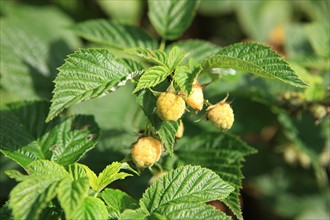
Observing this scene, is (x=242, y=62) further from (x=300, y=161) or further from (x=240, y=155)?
(x=300, y=161)

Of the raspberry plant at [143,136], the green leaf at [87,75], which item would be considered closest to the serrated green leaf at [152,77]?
the raspberry plant at [143,136]

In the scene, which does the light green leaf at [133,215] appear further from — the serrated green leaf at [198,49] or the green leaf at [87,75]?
the serrated green leaf at [198,49]

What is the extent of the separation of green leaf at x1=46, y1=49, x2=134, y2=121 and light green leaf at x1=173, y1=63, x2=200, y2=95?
16cm

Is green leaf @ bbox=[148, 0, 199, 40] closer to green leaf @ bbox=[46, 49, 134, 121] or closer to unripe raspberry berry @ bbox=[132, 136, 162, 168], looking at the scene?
green leaf @ bbox=[46, 49, 134, 121]

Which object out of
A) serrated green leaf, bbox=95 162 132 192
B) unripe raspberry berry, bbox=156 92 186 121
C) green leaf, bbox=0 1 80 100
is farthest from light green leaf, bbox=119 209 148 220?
green leaf, bbox=0 1 80 100

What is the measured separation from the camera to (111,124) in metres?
2.18

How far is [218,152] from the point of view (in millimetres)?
1852

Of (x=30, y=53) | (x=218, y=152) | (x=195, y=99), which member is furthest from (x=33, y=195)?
(x=30, y=53)

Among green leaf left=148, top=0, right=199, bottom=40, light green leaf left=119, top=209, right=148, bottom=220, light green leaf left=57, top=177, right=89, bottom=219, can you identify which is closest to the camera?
light green leaf left=57, top=177, right=89, bottom=219

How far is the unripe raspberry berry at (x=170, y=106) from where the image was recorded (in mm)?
1412

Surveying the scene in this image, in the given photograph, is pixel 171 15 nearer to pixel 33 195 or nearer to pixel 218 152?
pixel 218 152

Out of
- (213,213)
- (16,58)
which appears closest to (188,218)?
(213,213)

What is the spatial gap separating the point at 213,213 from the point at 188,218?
2.7 inches

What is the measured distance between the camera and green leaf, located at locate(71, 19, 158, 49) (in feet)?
6.53
